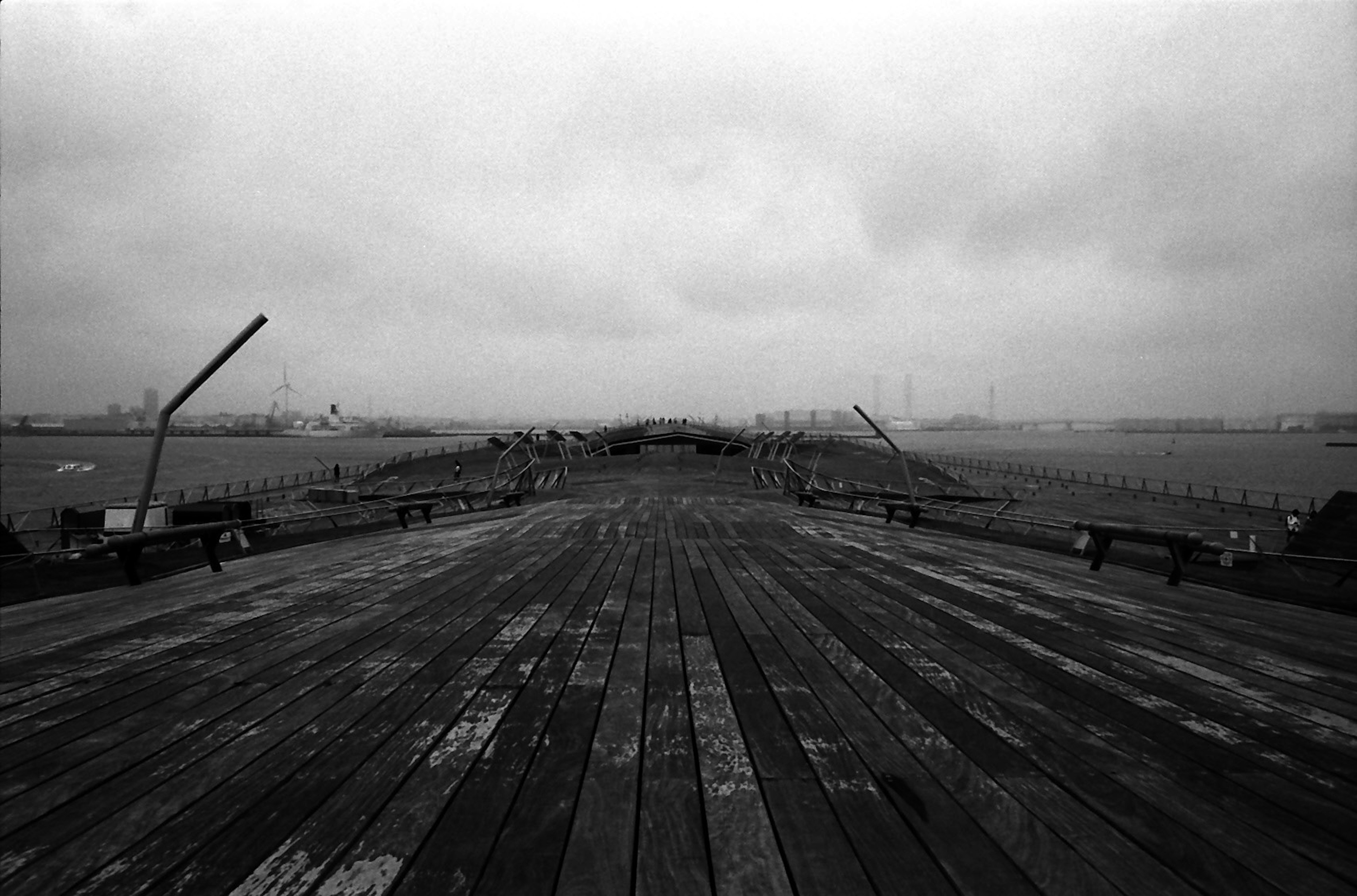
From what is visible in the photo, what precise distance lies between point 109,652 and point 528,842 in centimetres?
401

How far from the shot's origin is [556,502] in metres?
14.7

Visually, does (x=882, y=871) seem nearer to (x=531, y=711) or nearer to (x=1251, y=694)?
(x=531, y=711)

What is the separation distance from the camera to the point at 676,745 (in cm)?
295

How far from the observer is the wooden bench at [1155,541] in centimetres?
627

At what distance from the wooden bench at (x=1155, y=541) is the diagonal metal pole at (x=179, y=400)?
381 inches

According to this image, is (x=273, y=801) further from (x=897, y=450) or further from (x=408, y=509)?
(x=897, y=450)

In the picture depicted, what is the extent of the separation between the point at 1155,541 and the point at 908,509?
4866mm

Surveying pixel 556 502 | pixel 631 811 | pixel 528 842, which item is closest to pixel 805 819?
pixel 631 811

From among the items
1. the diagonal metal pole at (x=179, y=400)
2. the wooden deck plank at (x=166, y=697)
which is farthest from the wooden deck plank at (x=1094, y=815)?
the diagonal metal pole at (x=179, y=400)

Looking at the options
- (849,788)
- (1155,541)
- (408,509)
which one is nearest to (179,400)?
(408,509)

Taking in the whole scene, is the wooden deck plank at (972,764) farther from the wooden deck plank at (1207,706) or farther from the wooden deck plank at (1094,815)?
the wooden deck plank at (1207,706)

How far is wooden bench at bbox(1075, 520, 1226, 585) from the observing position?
6266mm

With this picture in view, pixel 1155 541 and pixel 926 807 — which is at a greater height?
pixel 1155 541

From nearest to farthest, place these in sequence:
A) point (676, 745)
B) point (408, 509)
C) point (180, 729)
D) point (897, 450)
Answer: point (676, 745) → point (180, 729) → point (408, 509) → point (897, 450)
